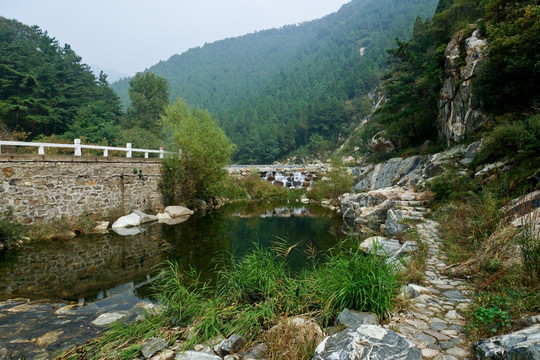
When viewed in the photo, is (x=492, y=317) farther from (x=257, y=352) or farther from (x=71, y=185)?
(x=71, y=185)

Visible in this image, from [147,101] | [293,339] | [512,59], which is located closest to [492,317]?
[293,339]

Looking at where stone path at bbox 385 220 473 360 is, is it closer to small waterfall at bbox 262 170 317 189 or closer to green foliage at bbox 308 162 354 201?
green foliage at bbox 308 162 354 201

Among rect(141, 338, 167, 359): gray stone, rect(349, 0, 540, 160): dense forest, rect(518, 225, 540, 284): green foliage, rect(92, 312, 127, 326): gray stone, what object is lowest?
rect(92, 312, 127, 326): gray stone

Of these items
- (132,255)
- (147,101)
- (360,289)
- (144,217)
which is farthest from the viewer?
(147,101)

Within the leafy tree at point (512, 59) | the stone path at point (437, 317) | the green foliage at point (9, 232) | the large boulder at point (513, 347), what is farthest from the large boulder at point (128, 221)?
the leafy tree at point (512, 59)

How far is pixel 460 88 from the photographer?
12227 mm

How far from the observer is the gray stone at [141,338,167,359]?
319cm

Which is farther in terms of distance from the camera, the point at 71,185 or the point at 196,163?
the point at 196,163

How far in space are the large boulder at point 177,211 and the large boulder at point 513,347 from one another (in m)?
13.6

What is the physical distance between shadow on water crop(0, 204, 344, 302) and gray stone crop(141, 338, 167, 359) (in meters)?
2.20

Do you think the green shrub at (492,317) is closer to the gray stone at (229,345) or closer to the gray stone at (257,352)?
the gray stone at (257,352)

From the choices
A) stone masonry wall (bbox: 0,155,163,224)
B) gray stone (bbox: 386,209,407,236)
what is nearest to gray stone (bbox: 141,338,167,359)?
gray stone (bbox: 386,209,407,236)

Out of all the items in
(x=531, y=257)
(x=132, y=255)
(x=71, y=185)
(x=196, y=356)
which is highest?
(x=71, y=185)

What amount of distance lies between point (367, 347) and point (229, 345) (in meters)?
1.52
